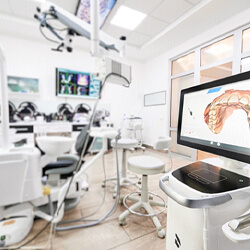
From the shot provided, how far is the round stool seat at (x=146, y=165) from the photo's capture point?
37.2 inches

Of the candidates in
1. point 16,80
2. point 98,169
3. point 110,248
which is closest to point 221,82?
point 110,248

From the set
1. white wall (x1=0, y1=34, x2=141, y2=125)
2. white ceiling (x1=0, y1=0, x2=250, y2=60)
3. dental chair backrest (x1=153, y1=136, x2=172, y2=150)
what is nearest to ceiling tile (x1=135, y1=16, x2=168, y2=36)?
white ceiling (x1=0, y1=0, x2=250, y2=60)

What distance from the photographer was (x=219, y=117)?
1.71 feet

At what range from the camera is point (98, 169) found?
2002mm

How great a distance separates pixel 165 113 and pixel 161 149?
0.21 metres

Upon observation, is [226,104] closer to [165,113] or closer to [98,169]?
[165,113]

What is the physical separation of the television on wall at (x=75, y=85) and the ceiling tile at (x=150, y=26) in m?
1.29

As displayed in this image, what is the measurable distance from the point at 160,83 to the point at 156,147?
0.39m

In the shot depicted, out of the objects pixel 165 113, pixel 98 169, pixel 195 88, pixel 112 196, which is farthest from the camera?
pixel 98 169

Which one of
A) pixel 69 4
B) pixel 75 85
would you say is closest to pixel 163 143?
pixel 69 4

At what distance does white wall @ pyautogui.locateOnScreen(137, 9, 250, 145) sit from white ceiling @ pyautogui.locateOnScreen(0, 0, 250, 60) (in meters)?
0.05

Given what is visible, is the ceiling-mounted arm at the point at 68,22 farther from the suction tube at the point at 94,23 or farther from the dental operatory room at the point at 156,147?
the suction tube at the point at 94,23

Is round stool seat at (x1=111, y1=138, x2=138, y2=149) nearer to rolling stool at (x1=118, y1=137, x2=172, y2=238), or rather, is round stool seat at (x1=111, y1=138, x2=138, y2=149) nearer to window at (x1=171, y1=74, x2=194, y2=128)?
rolling stool at (x1=118, y1=137, x2=172, y2=238)

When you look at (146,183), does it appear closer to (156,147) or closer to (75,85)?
(156,147)
